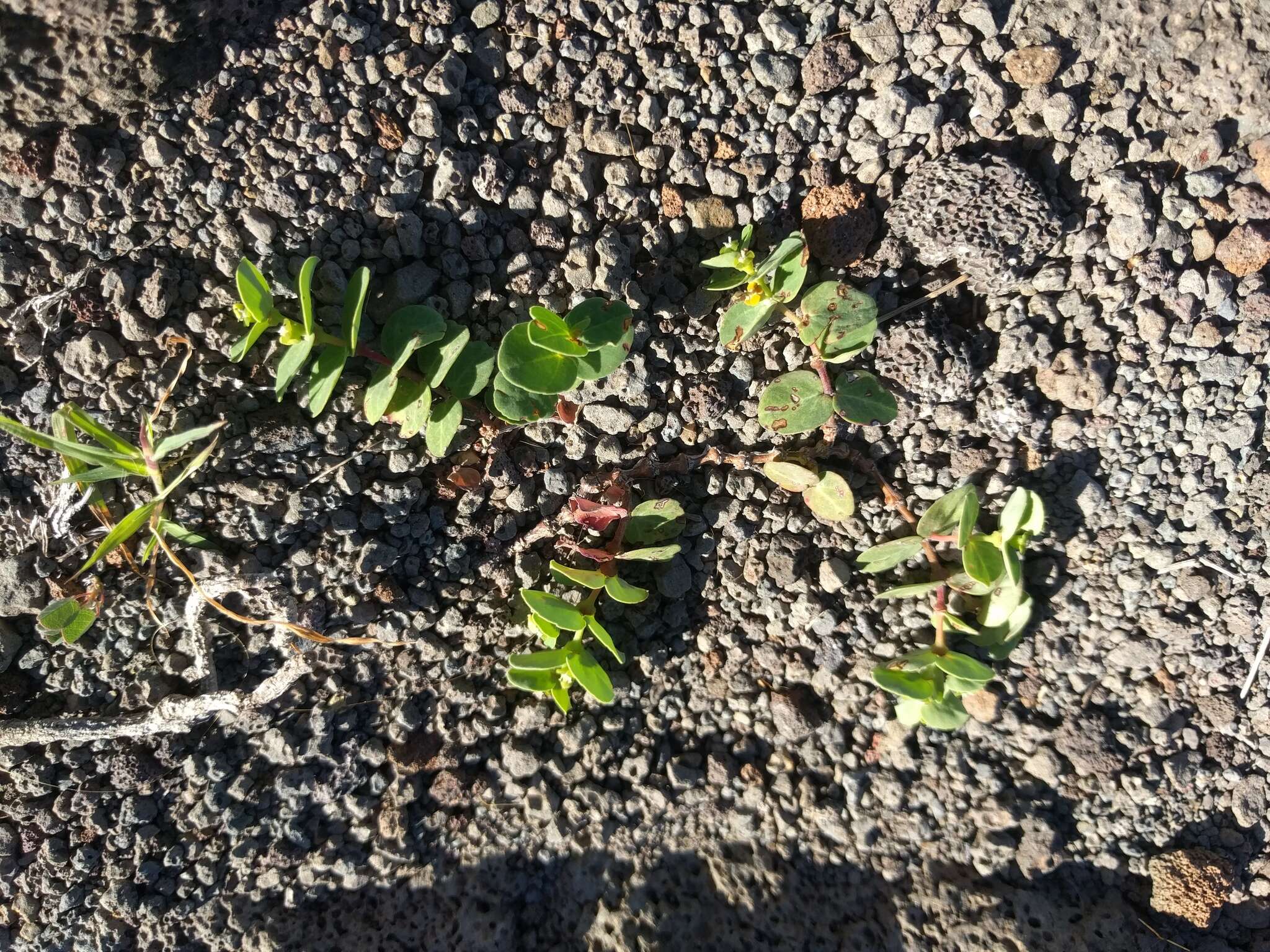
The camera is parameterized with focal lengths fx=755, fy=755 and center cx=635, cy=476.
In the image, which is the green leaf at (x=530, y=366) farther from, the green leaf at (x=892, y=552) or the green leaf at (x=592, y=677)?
the green leaf at (x=892, y=552)

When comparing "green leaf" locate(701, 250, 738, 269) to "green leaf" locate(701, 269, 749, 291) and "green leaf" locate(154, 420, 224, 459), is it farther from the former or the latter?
"green leaf" locate(154, 420, 224, 459)

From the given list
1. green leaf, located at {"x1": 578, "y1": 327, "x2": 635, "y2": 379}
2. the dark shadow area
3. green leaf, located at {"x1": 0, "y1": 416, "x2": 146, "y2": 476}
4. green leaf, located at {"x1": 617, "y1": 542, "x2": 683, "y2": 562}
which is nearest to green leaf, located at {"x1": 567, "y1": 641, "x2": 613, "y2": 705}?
green leaf, located at {"x1": 617, "y1": 542, "x2": 683, "y2": 562}

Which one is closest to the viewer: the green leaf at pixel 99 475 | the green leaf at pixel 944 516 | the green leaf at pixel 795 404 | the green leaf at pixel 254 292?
the green leaf at pixel 254 292

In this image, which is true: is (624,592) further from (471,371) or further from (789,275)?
(789,275)

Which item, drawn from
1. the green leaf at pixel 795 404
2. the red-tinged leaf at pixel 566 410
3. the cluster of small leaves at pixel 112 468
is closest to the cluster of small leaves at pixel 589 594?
the red-tinged leaf at pixel 566 410

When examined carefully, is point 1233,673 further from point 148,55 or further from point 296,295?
point 148,55

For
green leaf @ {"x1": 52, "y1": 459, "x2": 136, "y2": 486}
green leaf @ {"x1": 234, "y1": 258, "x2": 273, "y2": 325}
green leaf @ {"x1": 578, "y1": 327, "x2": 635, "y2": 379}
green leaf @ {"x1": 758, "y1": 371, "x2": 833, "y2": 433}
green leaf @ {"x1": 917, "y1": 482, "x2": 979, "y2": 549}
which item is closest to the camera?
green leaf @ {"x1": 234, "y1": 258, "x2": 273, "y2": 325}

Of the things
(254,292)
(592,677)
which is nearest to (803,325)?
(592,677)
